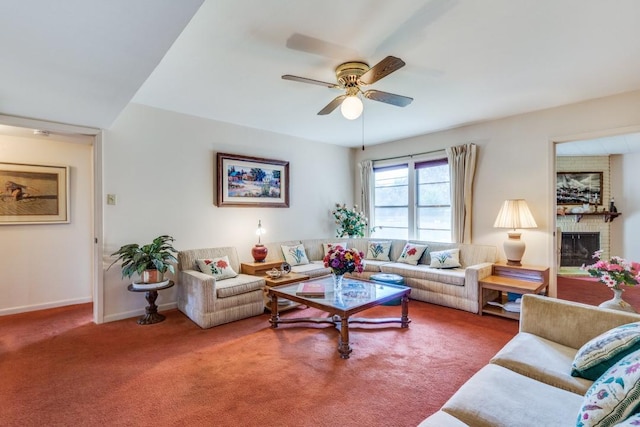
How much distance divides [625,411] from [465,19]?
2.27m

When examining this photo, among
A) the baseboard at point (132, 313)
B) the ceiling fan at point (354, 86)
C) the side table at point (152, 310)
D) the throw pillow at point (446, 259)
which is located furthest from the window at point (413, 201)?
the side table at point (152, 310)

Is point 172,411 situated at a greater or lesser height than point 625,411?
lesser

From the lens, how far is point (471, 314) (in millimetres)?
3764

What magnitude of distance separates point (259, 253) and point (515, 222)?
3442mm

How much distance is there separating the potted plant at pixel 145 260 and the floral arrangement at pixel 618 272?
3.97 m

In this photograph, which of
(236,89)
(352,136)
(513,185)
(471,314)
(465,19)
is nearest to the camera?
(465,19)

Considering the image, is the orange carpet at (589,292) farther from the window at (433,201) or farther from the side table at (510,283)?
the window at (433,201)

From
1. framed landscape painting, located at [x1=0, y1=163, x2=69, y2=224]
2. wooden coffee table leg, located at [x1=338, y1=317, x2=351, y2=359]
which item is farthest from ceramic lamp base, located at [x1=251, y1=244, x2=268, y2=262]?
framed landscape painting, located at [x1=0, y1=163, x2=69, y2=224]

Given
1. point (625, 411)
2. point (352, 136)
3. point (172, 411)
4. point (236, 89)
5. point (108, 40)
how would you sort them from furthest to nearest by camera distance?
point (352, 136) < point (236, 89) < point (172, 411) < point (108, 40) < point (625, 411)

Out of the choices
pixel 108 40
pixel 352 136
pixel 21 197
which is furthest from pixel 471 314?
pixel 21 197

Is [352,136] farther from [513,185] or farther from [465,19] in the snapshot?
[465,19]

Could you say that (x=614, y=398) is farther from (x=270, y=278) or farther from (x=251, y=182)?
(x=251, y=182)

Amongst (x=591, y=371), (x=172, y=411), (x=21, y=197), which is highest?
(x=21, y=197)

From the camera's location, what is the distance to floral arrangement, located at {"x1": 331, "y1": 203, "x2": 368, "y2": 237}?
5707 millimetres
